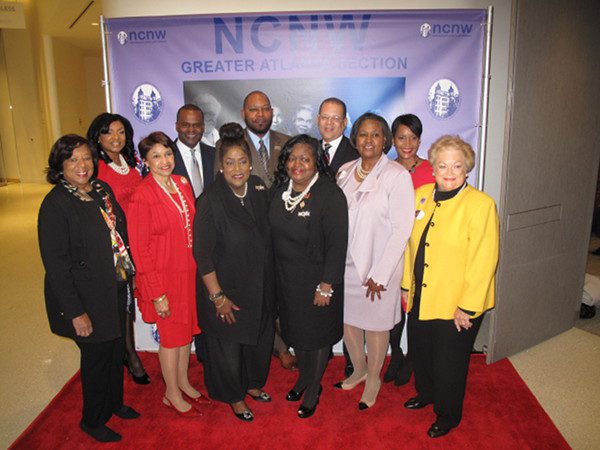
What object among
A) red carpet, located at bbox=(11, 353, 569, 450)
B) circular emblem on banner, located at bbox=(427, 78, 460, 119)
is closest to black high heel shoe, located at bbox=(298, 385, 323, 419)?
red carpet, located at bbox=(11, 353, 569, 450)

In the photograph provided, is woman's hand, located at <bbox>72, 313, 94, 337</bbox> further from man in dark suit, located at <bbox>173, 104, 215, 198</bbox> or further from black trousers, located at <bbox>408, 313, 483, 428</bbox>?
black trousers, located at <bbox>408, 313, 483, 428</bbox>

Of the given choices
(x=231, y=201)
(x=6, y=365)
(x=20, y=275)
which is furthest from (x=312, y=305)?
(x=20, y=275)

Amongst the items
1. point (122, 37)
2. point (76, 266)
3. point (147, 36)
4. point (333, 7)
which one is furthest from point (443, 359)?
point (122, 37)

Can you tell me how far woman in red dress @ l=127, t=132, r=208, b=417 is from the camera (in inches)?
93.2

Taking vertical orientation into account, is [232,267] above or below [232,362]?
above

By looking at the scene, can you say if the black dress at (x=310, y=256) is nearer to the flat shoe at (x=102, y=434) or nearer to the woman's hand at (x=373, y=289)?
the woman's hand at (x=373, y=289)

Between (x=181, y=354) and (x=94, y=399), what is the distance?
0.53m

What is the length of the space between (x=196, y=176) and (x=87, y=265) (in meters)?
1.08

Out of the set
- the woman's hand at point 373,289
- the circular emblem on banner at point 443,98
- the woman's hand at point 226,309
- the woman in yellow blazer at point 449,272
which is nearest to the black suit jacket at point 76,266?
the woman's hand at point 226,309

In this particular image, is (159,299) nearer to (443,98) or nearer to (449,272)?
(449,272)

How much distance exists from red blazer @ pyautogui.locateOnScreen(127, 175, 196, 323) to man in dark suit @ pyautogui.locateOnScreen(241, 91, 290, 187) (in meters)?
0.66

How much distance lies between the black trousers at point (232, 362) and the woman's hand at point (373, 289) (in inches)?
24.8

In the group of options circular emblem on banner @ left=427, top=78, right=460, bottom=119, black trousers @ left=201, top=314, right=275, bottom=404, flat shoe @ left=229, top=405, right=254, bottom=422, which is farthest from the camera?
circular emblem on banner @ left=427, top=78, right=460, bottom=119

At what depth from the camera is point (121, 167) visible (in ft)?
9.21
